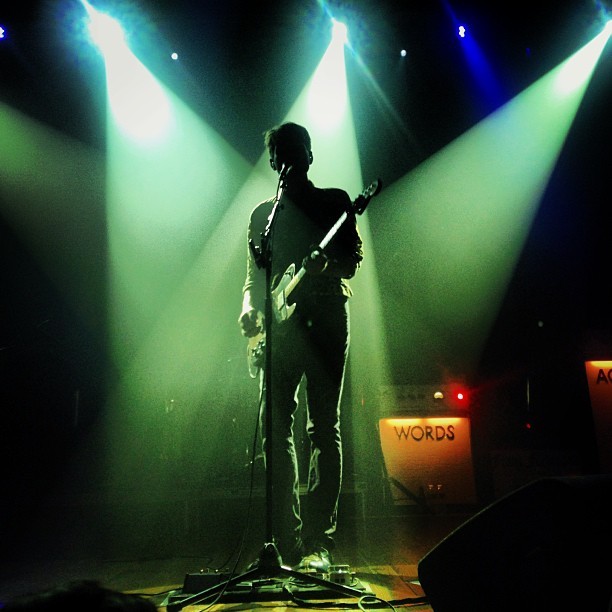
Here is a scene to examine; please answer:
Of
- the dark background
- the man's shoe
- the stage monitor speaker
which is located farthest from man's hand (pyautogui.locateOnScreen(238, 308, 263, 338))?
the dark background

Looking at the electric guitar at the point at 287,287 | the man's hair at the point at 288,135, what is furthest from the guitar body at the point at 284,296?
the man's hair at the point at 288,135

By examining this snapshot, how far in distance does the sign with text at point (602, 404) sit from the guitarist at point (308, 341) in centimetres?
439

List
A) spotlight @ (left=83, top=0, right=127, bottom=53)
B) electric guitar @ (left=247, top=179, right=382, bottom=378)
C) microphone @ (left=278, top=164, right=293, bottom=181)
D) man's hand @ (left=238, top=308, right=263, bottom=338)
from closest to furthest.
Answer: electric guitar @ (left=247, top=179, right=382, bottom=378), microphone @ (left=278, top=164, right=293, bottom=181), man's hand @ (left=238, top=308, right=263, bottom=338), spotlight @ (left=83, top=0, right=127, bottom=53)

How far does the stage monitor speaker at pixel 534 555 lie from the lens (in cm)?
67

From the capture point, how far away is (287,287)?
2.08 meters

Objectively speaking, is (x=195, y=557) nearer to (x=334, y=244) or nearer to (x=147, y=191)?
(x=334, y=244)

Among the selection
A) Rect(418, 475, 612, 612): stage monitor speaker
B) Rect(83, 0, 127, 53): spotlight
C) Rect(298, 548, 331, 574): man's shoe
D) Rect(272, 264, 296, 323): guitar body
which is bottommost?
Rect(298, 548, 331, 574): man's shoe

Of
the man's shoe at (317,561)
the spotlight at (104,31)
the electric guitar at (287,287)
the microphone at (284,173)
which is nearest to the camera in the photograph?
the man's shoe at (317,561)

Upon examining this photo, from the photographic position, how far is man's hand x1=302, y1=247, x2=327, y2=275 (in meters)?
1.84

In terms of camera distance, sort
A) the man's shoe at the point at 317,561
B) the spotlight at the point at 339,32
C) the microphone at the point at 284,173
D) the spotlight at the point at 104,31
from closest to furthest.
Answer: the man's shoe at the point at 317,561, the microphone at the point at 284,173, the spotlight at the point at 104,31, the spotlight at the point at 339,32

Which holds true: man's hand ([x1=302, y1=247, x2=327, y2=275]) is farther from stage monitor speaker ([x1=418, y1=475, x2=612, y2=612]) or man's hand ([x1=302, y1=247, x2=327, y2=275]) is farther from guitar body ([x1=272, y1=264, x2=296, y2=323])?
stage monitor speaker ([x1=418, y1=475, x2=612, y2=612])

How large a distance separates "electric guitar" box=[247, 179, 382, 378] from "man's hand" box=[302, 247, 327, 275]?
10mm

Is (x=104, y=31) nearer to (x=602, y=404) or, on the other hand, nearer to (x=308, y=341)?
(x=308, y=341)

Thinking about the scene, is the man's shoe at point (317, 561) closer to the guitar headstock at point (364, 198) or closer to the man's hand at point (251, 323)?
the man's hand at point (251, 323)
